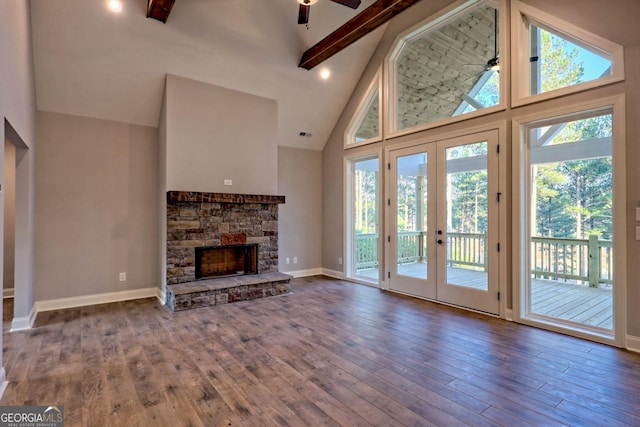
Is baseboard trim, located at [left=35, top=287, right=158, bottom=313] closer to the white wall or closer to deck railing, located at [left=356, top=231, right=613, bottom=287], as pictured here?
the white wall

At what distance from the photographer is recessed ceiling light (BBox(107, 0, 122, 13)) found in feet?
12.1

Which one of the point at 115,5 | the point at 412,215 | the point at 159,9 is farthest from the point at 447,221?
the point at 115,5

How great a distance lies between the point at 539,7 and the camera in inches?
142

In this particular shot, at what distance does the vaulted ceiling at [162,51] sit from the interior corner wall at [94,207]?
1.08ft

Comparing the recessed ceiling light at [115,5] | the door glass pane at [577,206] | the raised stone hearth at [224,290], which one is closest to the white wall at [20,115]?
the recessed ceiling light at [115,5]

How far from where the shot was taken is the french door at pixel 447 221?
4074 millimetres

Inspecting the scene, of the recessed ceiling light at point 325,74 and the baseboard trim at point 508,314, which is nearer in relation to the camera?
the baseboard trim at point 508,314

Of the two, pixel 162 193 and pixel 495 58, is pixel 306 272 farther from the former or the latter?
pixel 495 58

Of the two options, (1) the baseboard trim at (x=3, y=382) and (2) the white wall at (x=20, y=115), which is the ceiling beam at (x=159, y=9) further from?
(1) the baseboard trim at (x=3, y=382)

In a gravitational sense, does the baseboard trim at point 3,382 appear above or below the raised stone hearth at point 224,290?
below

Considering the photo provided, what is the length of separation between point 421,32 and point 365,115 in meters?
1.59

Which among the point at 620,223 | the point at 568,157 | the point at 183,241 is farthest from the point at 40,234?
the point at 568,157

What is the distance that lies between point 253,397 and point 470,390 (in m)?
1.57

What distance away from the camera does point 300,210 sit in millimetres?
6602
